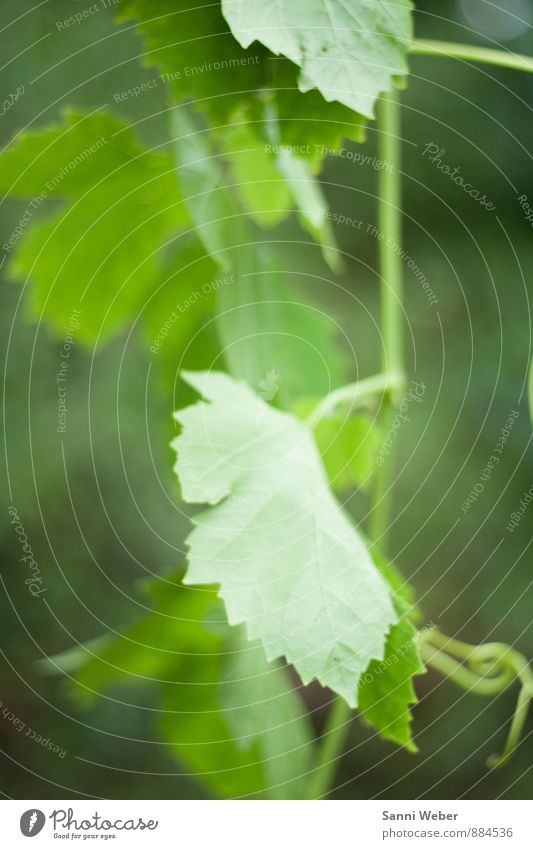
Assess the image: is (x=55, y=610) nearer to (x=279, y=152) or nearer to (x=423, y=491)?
(x=423, y=491)

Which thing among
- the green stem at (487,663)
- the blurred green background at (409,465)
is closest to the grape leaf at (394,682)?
the green stem at (487,663)

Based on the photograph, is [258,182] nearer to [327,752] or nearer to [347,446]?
[347,446]

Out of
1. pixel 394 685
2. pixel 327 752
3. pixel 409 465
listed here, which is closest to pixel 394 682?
pixel 394 685

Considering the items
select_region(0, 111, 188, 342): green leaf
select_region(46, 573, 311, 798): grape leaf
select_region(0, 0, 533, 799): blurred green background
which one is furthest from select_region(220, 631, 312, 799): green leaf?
select_region(0, 0, 533, 799): blurred green background

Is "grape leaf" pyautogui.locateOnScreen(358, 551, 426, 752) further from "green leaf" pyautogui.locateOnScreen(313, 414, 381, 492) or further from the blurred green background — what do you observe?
the blurred green background

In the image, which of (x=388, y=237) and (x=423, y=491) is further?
(x=423, y=491)

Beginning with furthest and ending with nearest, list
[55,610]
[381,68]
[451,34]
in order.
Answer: [55,610], [451,34], [381,68]
